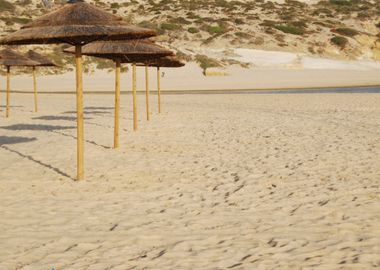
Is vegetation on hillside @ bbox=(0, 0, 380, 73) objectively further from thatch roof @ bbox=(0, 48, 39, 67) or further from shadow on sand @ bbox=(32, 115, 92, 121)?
shadow on sand @ bbox=(32, 115, 92, 121)

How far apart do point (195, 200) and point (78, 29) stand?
316 cm

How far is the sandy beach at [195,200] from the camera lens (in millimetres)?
5105

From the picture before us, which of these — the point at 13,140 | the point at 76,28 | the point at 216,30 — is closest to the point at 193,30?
the point at 216,30

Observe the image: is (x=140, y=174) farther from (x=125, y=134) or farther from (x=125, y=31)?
(x=125, y=134)

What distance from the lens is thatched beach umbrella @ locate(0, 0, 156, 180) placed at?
770cm

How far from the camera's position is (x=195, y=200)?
23.9 ft

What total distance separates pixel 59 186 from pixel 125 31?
278 cm

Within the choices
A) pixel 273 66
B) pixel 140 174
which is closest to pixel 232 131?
pixel 140 174

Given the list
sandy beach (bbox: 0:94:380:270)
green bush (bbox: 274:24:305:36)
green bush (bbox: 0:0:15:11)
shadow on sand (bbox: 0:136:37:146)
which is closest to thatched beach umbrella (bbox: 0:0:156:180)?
sandy beach (bbox: 0:94:380:270)

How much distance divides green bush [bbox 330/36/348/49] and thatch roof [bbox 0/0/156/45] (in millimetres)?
53803

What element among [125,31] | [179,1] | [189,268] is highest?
[179,1]

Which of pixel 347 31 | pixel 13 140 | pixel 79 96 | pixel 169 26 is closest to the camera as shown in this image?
pixel 79 96

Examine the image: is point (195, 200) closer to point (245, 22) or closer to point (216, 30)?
point (216, 30)

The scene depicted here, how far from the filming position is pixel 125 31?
8.03m
